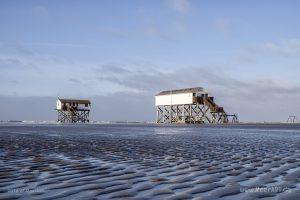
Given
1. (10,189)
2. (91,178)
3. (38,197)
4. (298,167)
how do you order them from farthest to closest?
(298,167) < (91,178) < (10,189) < (38,197)

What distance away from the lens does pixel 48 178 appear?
33.1 feet

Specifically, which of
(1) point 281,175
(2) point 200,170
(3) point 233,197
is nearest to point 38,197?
(3) point 233,197

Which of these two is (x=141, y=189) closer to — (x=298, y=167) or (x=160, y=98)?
(x=298, y=167)

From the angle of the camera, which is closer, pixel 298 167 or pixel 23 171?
pixel 23 171

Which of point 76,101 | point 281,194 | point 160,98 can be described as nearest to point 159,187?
point 281,194

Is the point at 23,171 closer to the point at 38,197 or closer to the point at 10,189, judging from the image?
the point at 10,189

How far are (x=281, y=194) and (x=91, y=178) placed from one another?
14.7 ft

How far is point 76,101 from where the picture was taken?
136 metres

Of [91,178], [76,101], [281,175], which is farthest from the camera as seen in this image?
[76,101]

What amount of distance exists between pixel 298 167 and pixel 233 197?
592 centimetres

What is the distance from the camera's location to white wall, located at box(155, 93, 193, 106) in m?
97.7

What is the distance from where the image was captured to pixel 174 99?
4006 inches

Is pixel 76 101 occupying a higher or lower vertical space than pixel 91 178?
higher

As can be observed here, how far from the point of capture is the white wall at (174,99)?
9766cm
